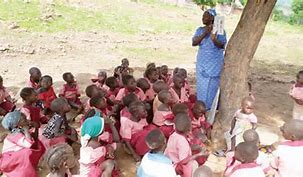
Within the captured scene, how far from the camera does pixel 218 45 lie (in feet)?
16.7

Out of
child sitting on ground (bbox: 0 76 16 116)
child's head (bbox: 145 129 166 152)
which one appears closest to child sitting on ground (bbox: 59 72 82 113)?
child sitting on ground (bbox: 0 76 16 116)

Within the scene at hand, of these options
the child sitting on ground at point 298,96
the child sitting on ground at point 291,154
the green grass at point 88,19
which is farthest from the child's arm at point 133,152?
the green grass at point 88,19

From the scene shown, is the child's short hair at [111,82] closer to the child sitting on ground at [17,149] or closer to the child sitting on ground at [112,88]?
the child sitting on ground at [112,88]

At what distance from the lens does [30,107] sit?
15.1ft

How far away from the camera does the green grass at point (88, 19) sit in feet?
35.8

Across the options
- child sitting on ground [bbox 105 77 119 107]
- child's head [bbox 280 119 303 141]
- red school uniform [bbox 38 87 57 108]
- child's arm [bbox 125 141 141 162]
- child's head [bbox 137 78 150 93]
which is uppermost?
child's head [bbox 280 119 303 141]

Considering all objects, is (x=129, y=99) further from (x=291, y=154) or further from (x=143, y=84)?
(x=291, y=154)

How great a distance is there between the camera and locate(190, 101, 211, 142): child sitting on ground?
4590 millimetres

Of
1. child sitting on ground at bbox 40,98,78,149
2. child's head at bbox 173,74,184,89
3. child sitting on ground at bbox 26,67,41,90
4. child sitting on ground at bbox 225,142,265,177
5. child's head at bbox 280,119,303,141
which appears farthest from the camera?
child sitting on ground at bbox 26,67,41,90

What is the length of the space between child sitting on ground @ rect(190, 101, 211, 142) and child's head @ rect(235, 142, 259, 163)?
136 centimetres

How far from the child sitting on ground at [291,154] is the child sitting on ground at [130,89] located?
210 cm

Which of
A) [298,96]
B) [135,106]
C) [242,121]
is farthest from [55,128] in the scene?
[298,96]

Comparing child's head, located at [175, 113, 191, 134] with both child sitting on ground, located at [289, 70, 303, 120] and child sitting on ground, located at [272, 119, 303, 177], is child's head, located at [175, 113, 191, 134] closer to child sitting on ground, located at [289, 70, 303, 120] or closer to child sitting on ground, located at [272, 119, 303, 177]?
child sitting on ground, located at [272, 119, 303, 177]

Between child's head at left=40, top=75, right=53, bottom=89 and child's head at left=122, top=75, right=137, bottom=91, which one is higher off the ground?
child's head at left=122, top=75, right=137, bottom=91
